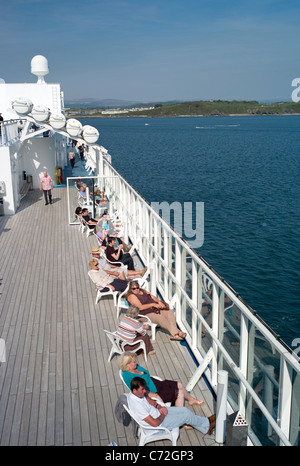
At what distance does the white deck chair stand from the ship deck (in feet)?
0.43

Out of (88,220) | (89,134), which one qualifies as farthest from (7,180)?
(89,134)

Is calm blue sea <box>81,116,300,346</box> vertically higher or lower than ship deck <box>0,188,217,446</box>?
lower

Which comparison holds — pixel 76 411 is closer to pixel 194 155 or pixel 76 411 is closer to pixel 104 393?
pixel 104 393

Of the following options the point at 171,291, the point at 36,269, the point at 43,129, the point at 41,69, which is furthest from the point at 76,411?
the point at 41,69

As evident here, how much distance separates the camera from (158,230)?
9211mm

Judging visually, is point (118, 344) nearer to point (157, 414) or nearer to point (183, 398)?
point (183, 398)

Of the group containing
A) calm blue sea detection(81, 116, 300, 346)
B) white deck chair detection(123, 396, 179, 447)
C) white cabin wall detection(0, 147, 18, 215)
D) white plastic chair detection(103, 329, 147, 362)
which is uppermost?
white cabin wall detection(0, 147, 18, 215)

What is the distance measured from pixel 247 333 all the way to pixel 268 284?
→ 1197cm

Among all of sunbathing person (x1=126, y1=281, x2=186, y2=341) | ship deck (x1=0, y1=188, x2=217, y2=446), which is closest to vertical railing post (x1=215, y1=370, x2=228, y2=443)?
ship deck (x1=0, y1=188, x2=217, y2=446)

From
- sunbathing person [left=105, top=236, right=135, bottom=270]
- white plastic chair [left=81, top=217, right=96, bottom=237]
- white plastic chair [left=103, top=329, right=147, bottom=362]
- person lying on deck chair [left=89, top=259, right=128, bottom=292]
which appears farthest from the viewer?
white plastic chair [left=81, top=217, right=96, bottom=237]

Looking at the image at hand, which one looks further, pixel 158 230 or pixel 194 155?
pixel 194 155

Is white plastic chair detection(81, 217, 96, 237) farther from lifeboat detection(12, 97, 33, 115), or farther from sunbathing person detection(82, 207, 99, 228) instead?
lifeboat detection(12, 97, 33, 115)

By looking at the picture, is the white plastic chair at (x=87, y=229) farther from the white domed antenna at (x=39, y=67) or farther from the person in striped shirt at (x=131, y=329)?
the white domed antenna at (x=39, y=67)

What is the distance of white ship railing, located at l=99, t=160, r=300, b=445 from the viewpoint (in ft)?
14.2
